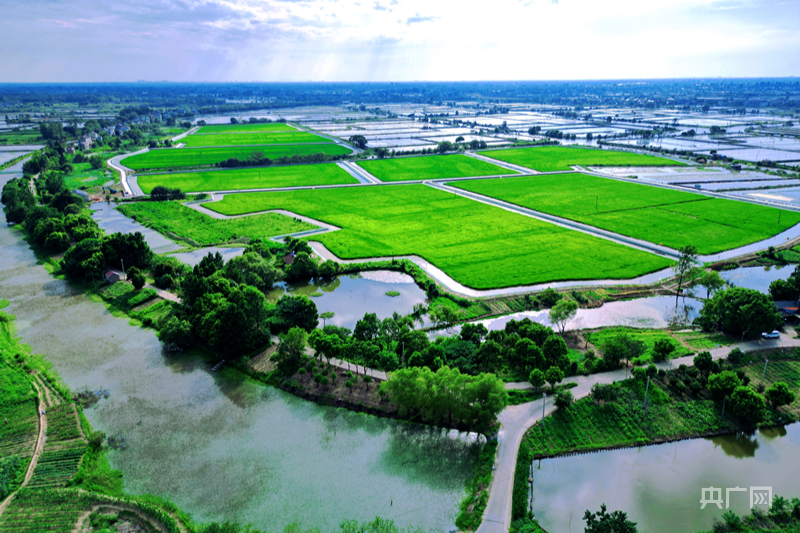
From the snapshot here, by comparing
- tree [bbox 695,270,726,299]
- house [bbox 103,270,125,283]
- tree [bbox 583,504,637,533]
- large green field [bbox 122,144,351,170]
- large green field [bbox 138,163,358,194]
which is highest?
large green field [bbox 122,144,351,170]

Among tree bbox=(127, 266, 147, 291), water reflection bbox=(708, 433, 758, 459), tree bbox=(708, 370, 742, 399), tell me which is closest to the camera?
water reflection bbox=(708, 433, 758, 459)

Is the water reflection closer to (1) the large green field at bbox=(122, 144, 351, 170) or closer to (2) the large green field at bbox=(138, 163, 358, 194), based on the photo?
(2) the large green field at bbox=(138, 163, 358, 194)

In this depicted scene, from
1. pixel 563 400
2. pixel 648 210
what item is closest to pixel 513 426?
pixel 563 400

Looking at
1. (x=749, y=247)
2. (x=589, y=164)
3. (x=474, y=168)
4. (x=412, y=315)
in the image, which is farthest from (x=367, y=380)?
(x=589, y=164)

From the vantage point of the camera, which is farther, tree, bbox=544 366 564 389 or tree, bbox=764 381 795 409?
tree, bbox=544 366 564 389

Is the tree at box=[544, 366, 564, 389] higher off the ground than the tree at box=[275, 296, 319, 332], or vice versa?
the tree at box=[275, 296, 319, 332]

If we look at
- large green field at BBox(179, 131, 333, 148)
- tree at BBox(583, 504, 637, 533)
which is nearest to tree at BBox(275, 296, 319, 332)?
tree at BBox(583, 504, 637, 533)

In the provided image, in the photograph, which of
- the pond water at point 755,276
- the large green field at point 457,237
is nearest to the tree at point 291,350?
the large green field at point 457,237
